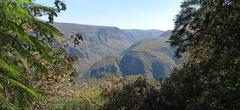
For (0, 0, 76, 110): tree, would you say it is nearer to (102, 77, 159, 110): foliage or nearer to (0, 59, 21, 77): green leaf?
(0, 59, 21, 77): green leaf

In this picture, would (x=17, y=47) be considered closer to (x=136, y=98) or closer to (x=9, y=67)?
(x=9, y=67)

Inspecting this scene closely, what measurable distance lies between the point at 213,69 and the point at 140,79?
8340mm

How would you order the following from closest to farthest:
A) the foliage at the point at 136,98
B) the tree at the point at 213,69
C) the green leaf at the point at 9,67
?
1. the green leaf at the point at 9,67
2. the tree at the point at 213,69
3. the foliage at the point at 136,98

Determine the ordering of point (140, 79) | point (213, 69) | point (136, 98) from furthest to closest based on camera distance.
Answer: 1. point (140, 79)
2. point (136, 98)
3. point (213, 69)

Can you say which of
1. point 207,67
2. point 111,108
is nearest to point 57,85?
point 111,108

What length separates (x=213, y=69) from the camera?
664 inches

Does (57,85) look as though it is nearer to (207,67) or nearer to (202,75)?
(202,75)

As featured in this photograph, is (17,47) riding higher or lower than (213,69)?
higher

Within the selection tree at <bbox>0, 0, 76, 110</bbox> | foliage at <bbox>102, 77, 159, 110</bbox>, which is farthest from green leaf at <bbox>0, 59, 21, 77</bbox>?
foliage at <bbox>102, 77, 159, 110</bbox>

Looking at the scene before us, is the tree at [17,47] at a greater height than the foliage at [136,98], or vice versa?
the tree at [17,47]

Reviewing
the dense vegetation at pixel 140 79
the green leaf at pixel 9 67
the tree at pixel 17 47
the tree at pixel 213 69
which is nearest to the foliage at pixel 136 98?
the dense vegetation at pixel 140 79

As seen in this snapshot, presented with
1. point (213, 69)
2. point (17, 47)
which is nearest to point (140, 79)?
point (213, 69)

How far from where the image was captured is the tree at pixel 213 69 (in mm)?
13297

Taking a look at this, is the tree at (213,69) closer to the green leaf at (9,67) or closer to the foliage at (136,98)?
the foliage at (136,98)
